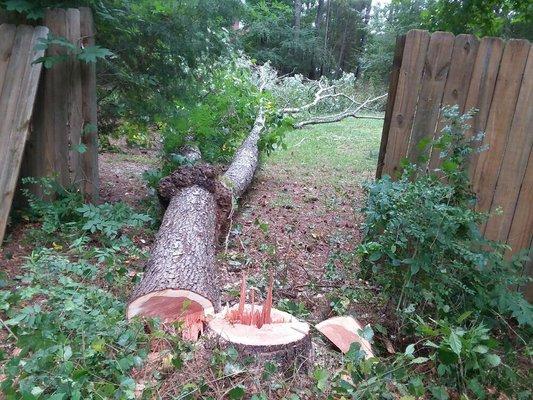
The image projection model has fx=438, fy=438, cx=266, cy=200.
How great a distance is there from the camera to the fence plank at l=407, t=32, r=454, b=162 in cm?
302

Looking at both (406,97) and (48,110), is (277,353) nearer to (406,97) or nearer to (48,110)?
(406,97)

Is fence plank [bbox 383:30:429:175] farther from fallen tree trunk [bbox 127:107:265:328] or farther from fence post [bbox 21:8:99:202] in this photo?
fence post [bbox 21:8:99:202]

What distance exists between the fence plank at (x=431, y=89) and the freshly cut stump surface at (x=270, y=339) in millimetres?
1643

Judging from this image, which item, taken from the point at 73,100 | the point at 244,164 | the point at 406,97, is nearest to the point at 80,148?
the point at 73,100

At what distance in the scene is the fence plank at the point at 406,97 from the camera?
3033mm

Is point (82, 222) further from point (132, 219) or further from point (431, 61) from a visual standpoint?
point (431, 61)

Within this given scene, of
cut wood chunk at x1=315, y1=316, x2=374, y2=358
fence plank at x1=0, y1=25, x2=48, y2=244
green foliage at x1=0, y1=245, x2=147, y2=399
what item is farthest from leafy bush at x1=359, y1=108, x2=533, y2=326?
fence plank at x1=0, y1=25, x2=48, y2=244

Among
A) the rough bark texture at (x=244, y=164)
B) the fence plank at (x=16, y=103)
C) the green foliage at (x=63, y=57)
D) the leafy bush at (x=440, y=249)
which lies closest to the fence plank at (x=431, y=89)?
the leafy bush at (x=440, y=249)

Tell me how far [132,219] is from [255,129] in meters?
4.22

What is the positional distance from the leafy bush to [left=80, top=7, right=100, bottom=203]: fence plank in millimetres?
2766

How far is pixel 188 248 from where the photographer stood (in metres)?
3.19

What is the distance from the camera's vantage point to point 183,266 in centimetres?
284

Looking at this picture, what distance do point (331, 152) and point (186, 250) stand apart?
282 inches

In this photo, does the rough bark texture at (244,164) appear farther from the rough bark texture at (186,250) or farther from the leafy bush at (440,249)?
the leafy bush at (440,249)
